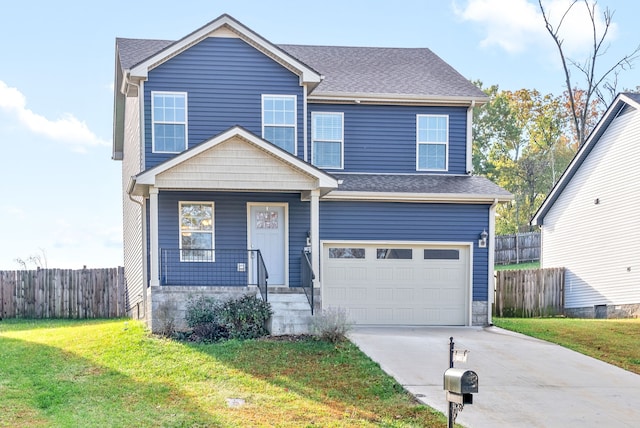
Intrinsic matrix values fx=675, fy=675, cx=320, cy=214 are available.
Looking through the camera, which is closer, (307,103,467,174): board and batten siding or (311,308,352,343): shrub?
(311,308,352,343): shrub

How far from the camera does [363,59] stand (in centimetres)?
2020

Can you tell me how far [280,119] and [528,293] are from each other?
39.6ft

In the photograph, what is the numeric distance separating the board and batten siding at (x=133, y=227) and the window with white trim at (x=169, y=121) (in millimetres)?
609

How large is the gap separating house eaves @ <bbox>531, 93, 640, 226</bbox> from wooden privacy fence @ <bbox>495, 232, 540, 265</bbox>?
711 cm

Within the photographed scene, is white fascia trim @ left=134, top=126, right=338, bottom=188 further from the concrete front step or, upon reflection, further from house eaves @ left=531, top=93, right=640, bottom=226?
house eaves @ left=531, top=93, right=640, bottom=226

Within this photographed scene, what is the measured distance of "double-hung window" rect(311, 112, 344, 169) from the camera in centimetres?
1750

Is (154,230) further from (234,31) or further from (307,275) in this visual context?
(234,31)

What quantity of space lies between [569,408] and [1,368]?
9213 mm

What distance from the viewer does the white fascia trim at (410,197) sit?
16397mm

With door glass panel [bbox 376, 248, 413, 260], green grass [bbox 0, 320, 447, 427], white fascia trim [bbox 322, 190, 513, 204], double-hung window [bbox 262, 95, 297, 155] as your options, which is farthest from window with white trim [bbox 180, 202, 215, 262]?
door glass panel [bbox 376, 248, 413, 260]

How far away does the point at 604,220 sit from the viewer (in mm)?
22953

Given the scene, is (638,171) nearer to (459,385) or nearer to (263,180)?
(263,180)

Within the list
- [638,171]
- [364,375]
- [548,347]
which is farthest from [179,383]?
[638,171]

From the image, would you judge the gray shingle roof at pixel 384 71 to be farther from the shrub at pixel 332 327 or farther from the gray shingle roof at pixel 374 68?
the shrub at pixel 332 327
